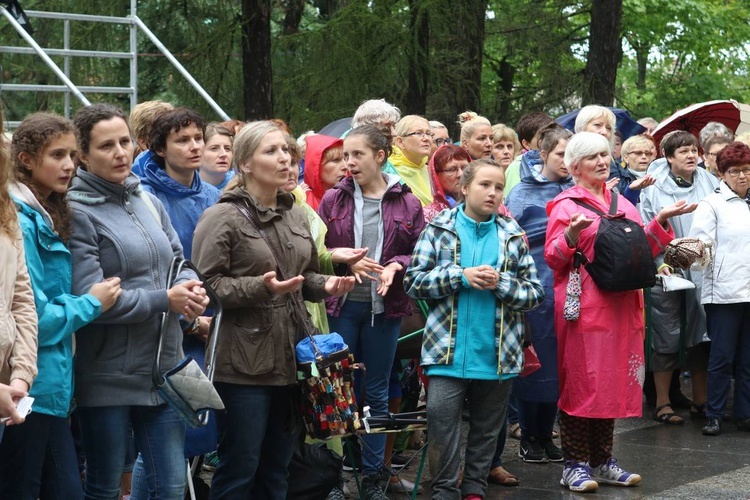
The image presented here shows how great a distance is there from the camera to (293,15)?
18.3 m

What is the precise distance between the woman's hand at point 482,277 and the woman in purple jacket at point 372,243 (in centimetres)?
62

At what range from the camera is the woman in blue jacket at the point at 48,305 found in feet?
13.7

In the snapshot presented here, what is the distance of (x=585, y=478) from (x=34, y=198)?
12.3 ft

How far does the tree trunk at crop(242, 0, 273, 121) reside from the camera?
13859 millimetres

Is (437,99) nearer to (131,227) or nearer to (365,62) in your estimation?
(365,62)

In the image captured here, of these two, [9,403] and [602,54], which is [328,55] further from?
[9,403]

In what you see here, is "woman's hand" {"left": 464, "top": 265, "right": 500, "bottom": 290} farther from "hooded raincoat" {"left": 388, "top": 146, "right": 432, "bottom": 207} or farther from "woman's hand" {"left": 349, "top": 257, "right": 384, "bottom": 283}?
"hooded raincoat" {"left": 388, "top": 146, "right": 432, "bottom": 207}

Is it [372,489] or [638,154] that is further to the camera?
[638,154]

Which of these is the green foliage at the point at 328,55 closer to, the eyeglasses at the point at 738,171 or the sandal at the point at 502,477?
the eyeglasses at the point at 738,171

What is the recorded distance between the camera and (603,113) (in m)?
8.29

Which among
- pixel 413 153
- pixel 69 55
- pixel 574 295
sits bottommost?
pixel 574 295

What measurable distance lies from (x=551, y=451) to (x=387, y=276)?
6.93ft

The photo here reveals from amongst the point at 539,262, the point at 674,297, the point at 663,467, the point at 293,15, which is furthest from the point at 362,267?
the point at 293,15

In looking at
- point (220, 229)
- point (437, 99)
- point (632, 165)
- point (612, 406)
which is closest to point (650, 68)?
point (437, 99)
